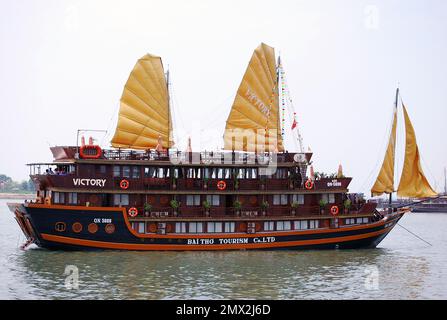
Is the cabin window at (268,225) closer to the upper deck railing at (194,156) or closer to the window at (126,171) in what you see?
the upper deck railing at (194,156)

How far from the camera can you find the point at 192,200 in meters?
28.8

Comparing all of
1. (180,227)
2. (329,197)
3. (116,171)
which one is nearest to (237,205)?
(180,227)

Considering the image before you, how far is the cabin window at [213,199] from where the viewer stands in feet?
95.0

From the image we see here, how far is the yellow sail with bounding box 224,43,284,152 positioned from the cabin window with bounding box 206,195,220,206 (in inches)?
136

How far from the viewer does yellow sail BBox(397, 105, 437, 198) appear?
32.1 meters

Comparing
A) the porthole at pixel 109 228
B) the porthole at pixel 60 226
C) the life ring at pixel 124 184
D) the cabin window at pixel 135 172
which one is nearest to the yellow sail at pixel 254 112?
the cabin window at pixel 135 172

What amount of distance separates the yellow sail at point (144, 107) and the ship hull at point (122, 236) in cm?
484

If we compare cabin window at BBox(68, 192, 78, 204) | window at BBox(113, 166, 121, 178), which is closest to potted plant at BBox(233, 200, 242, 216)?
window at BBox(113, 166, 121, 178)

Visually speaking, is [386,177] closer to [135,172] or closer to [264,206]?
[264,206]

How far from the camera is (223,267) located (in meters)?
23.8

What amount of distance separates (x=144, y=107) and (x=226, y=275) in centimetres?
1137

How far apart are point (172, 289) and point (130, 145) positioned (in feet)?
41.3
